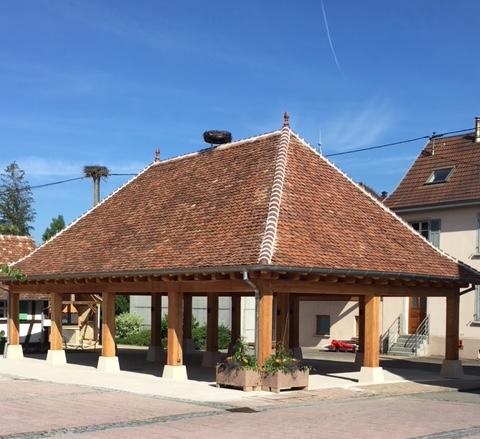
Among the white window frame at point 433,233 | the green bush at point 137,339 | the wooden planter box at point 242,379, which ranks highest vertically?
the white window frame at point 433,233

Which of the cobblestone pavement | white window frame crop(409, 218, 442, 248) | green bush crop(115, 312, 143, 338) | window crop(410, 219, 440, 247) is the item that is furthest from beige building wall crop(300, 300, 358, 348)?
the cobblestone pavement

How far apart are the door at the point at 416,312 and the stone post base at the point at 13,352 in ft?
52.0

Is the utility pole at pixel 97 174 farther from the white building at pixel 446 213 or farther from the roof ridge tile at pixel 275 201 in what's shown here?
the roof ridge tile at pixel 275 201

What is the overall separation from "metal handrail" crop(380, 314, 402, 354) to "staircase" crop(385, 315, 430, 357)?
0.61ft

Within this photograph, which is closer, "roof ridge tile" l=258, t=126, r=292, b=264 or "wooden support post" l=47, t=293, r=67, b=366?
"roof ridge tile" l=258, t=126, r=292, b=264

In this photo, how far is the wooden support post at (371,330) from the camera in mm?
18922

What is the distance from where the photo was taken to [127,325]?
3759cm

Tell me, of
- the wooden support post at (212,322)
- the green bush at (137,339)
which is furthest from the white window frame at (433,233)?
the green bush at (137,339)

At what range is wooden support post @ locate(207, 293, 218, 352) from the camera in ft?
79.5

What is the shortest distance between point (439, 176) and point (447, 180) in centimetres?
97

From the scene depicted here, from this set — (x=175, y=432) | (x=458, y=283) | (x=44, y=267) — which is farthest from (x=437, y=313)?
(x=175, y=432)

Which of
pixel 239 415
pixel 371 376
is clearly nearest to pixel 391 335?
pixel 371 376

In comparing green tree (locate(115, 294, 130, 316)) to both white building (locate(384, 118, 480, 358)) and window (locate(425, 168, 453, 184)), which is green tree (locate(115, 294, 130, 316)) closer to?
white building (locate(384, 118, 480, 358))

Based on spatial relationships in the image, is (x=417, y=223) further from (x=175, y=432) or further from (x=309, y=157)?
(x=175, y=432)
